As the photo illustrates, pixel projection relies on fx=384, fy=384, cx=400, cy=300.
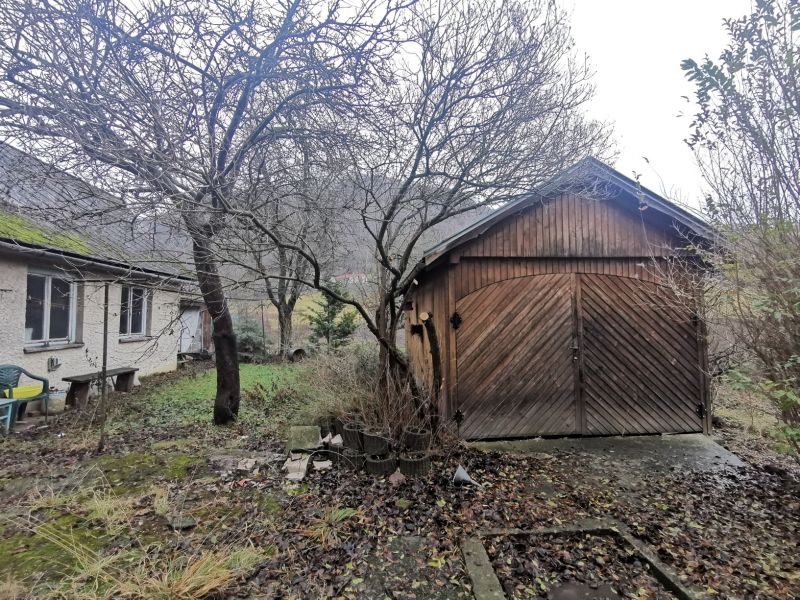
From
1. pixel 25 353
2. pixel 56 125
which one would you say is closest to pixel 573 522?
pixel 56 125

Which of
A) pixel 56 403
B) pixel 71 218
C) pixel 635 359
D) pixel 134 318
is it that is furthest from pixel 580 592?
pixel 134 318

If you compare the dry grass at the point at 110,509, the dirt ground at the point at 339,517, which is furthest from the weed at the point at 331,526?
the dry grass at the point at 110,509

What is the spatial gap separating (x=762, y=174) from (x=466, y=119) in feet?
10.1

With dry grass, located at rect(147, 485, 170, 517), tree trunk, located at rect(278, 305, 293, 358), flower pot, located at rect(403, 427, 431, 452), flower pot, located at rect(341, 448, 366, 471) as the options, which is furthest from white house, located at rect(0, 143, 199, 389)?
tree trunk, located at rect(278, 305, 293, 358)

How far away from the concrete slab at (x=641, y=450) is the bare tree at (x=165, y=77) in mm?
4399

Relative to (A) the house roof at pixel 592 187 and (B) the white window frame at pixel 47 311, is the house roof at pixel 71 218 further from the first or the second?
(A) the house roof at pixel 592 187

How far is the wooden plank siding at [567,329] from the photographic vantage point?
211 inches

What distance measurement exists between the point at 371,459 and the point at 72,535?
2.52 meters

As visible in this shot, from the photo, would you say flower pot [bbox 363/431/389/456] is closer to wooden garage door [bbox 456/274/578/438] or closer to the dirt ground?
the dirt ground

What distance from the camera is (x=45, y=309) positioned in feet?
23.2

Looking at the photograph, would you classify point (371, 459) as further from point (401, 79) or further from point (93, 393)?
point (93, 393)

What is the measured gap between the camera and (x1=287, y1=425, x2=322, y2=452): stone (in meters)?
4.53

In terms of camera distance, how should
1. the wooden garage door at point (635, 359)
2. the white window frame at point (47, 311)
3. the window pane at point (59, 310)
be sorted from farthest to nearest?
1. the window pane at point (59, 310)
2. the white window frame at point (47, 311)
3. the wooden garage door at point (635, 359)

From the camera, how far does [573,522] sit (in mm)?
3266
